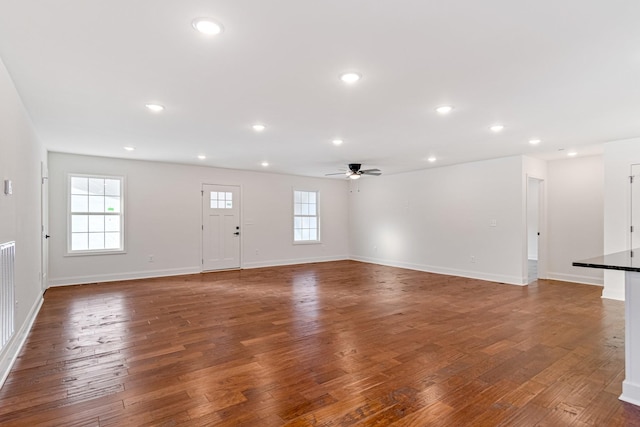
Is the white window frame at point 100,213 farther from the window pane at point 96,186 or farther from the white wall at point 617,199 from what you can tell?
the white wall at point 617,199

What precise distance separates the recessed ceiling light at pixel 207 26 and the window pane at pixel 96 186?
19.0ft

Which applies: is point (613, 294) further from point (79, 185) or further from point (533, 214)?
point (79, 185)

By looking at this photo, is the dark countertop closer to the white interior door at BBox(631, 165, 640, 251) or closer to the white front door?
the white interior door at BBox(631, 165, 640, 251)

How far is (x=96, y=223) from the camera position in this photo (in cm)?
674

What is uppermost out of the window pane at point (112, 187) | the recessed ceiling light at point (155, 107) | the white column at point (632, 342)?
the recessed ceiling light at point (155, 107)

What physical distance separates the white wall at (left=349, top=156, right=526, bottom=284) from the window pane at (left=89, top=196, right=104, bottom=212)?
6.23m

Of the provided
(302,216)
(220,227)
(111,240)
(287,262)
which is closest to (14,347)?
(111,240)

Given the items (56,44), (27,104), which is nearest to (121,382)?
(56,44)

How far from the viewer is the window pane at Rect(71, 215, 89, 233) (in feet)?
21.3

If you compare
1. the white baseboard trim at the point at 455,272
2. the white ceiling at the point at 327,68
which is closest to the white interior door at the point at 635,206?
the white ceiling at the point at 327,68

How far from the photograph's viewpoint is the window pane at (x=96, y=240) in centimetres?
668

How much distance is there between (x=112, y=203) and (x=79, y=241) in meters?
0.90

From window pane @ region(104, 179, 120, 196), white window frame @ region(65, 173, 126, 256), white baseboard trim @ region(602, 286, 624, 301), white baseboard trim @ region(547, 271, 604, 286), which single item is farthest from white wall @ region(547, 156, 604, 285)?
window pane @ region(104, 179, 120, 196)

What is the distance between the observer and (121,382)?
2.61 meters
